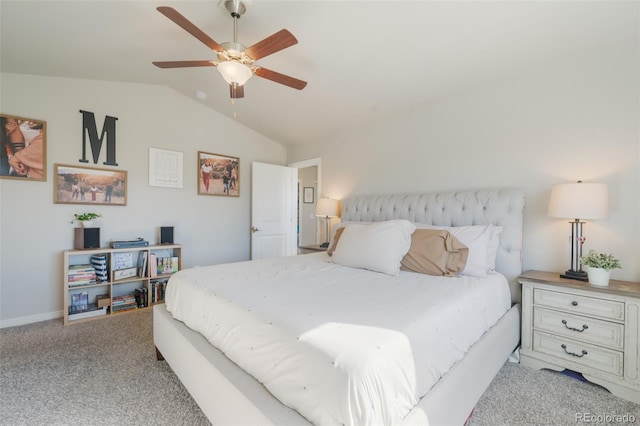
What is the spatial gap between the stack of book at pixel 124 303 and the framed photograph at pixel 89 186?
43.8 inches

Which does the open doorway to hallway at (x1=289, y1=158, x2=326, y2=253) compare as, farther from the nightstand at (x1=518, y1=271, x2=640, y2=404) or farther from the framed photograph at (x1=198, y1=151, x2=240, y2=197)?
the nightstand at (x1=518, y1=271, x2=640, y2=404)

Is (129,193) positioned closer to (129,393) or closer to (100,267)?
(100,267)

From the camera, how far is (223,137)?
13.6 ft

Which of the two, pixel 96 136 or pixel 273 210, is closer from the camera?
pixel 96 136

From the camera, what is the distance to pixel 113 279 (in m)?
3.09

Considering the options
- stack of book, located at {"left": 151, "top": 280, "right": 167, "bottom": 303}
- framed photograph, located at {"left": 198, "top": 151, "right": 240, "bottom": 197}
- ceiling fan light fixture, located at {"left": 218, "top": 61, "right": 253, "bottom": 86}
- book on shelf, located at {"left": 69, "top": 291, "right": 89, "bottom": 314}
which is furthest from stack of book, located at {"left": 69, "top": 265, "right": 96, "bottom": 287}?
ceiling fan light fixture, located at {"left": 218, "top": 61, "right": 253, "bottom": 86}

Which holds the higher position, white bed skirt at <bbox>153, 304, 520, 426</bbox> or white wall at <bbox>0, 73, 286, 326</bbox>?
white wall at <bbox>0, 73, 286, 326</bbox>

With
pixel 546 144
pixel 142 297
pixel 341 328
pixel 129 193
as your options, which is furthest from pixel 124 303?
pixel 546 144

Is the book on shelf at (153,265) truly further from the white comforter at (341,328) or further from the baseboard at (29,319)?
the white comforter at (341,328)

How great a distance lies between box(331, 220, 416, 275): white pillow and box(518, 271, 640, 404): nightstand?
91 cm

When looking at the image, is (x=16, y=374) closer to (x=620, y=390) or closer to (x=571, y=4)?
(x=620, y=390)

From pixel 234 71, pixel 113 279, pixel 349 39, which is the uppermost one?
pixel 349 39

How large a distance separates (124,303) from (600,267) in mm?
4423

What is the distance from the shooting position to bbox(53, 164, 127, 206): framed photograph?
297 centimetres
